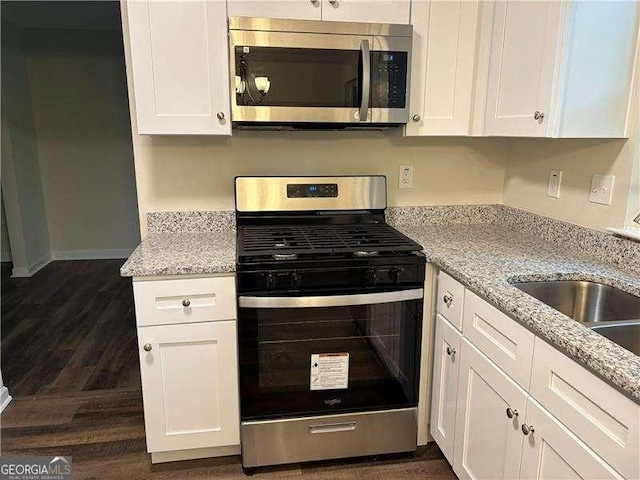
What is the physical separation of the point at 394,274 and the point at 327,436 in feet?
2.37

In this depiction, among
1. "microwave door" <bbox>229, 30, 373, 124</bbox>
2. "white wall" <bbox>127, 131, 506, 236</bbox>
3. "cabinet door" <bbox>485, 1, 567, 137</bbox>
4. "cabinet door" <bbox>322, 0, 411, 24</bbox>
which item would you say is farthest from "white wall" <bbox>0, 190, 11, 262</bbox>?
"cabinet door" <bbox>485, 1, 567, 137</bbox>

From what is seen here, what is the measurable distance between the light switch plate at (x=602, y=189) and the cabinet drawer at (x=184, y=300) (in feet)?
4.66

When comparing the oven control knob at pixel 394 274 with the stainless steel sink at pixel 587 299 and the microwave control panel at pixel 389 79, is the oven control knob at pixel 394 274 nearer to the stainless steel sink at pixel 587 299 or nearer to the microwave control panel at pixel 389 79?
the stainless steel sink at pixel 587 299

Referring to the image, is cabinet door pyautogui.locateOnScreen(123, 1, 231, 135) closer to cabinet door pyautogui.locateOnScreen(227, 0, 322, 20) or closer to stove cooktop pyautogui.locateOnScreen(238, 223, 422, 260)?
cabinet door pyautogui.locateOnScreen(227, 0, 322, 20)

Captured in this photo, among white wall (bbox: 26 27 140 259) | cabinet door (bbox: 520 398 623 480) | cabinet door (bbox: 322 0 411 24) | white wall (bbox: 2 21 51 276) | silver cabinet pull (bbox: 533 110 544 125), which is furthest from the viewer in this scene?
white wall (bbox: 26 27 140 259)

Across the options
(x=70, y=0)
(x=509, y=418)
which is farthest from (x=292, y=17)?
(x=70, y=0)

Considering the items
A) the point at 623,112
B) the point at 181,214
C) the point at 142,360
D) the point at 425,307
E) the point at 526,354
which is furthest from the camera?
the point at 181,214

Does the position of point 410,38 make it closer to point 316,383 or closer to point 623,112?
point 623,112

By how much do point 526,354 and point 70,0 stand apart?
422cm

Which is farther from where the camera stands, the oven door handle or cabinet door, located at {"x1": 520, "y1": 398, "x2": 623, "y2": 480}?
the oven door handle

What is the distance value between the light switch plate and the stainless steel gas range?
0.70 metres

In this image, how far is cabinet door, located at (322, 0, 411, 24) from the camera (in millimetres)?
1847

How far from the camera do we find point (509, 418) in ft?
4.51
